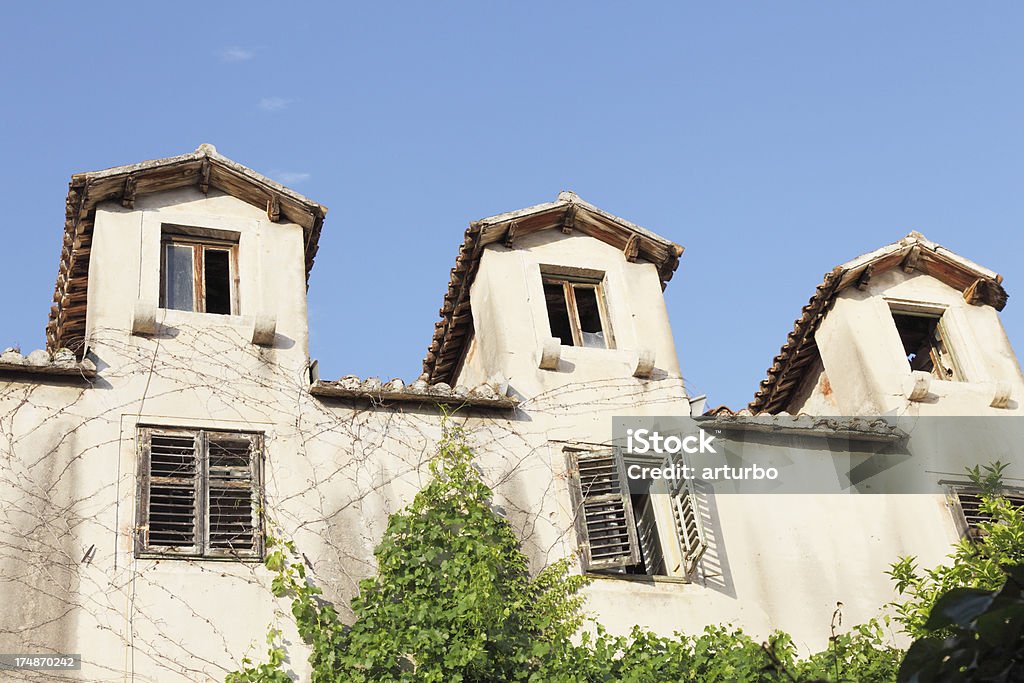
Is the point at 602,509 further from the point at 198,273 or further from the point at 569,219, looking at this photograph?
the point at 198,273

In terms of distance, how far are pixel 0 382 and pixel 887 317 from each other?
1132 centimetres

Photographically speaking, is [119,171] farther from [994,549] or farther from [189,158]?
[994,549]

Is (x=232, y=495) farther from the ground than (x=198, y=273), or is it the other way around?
(x=198, y=273)

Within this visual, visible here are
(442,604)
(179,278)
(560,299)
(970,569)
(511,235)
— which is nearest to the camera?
(442,604)

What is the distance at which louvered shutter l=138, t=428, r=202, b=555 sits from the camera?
12.8 metres

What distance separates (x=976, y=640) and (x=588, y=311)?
1212cm

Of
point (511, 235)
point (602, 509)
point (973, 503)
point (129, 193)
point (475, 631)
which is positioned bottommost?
point (475, 631)

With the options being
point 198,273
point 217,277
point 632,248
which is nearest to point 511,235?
point 632,248

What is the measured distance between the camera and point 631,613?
45.0 feet

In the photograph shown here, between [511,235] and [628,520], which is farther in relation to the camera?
[511,235]

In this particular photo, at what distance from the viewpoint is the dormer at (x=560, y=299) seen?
629 inches

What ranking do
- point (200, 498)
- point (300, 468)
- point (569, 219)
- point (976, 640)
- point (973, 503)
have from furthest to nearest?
point (569, 219) < point (973, 503) < point (300, 468) < point (200, 498) < point (976, 640)

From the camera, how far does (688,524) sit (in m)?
14.5

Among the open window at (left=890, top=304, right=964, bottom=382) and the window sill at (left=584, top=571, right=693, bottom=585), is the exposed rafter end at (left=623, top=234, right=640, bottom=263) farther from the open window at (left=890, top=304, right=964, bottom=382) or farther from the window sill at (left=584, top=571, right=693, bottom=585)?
the window sill at (left=584, top=571, right=693, bottom=585)
